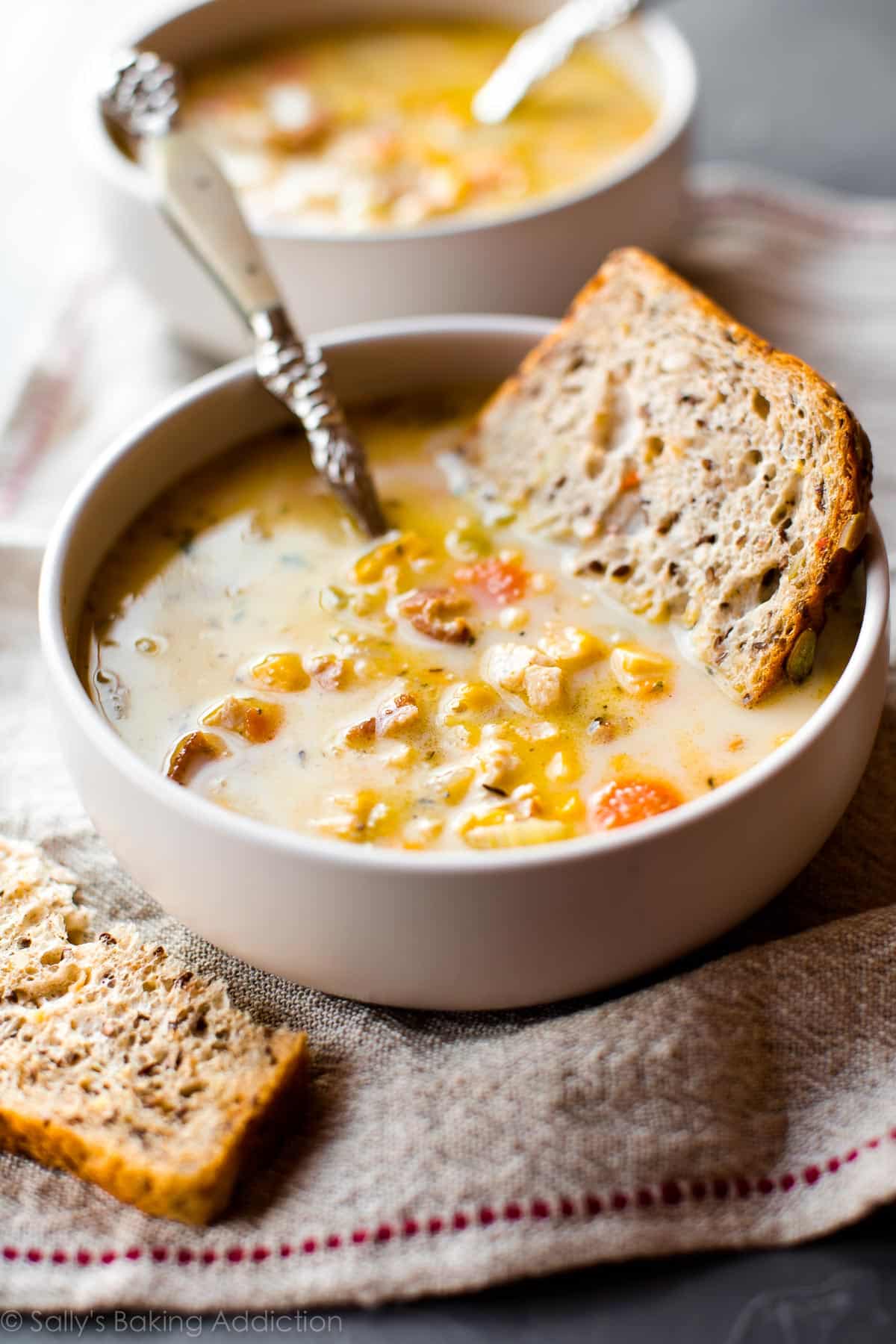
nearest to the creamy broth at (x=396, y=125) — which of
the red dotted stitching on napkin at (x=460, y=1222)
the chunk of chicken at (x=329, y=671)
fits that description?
the chunk of chicken at (x=329, y=671)

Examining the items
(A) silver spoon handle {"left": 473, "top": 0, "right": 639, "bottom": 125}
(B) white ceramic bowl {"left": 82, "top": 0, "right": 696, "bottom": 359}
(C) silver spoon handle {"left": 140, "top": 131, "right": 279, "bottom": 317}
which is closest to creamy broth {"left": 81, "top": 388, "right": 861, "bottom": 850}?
(C) silver spoon handle {"left": 140, "top": 131, "right": 279, "bottom": 317}

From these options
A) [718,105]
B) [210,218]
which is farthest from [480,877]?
[718,105]

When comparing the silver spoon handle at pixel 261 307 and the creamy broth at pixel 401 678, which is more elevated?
the silver spoon handle at pixel 261 307

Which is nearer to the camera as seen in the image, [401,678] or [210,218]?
[401,678]

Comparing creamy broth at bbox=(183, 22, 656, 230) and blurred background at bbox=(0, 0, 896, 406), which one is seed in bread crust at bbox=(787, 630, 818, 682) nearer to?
creamy broth at bbox=(183, 22, 656, 230)

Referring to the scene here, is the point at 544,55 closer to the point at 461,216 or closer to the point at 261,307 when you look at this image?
the point at 461,216

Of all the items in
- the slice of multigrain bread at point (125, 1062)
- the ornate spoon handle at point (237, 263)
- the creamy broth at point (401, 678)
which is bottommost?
the slice of multigrain bread at point (125, 1062)

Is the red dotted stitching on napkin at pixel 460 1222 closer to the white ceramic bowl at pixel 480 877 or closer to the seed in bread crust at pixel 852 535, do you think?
the white ceramic bowl at pixel 480 877
